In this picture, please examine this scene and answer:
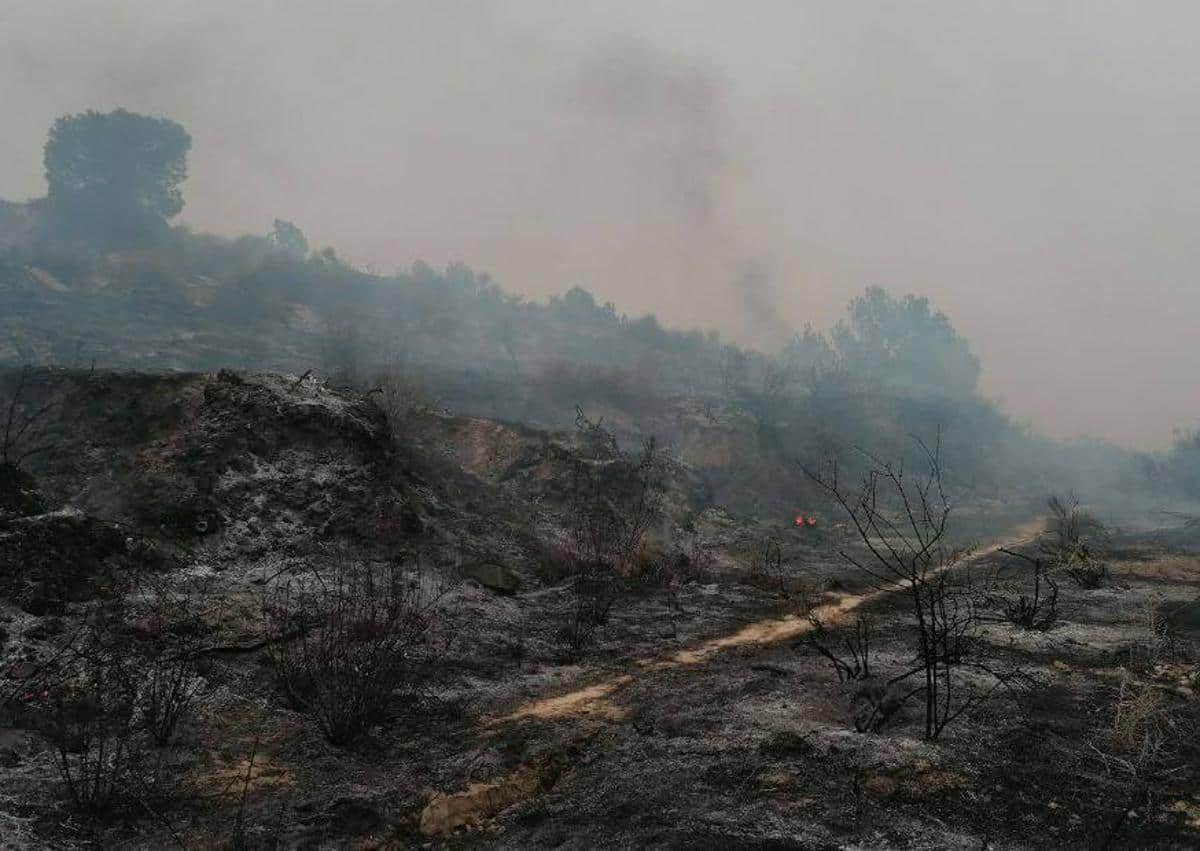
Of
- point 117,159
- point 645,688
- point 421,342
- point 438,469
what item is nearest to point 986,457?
point 421,342

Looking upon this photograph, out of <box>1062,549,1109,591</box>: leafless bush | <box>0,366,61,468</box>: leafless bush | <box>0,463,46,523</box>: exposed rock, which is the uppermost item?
<box>0,366,61,468</box>: leafless bush

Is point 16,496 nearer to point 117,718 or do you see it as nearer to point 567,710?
point 117,718

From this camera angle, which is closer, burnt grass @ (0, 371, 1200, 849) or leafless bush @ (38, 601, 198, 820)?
burnt grass @ (0, 371, 1200, 849)

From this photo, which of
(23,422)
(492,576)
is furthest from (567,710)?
(23,422)

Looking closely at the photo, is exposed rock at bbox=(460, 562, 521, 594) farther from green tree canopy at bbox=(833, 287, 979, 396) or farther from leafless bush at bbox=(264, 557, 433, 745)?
green tree canopy at bbox=(833, 287, 979, 396)

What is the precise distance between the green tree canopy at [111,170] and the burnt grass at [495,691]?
303 ft

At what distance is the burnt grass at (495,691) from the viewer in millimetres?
4301

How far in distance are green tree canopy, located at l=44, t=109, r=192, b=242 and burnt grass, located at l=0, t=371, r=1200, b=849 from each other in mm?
92418

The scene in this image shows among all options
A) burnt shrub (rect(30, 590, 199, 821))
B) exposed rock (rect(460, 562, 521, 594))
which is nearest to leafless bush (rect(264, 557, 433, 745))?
burnt shrub (rect(30, 590, 199, 821))

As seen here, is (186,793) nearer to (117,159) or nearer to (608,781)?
(608,781)

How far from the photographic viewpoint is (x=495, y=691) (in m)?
7.55

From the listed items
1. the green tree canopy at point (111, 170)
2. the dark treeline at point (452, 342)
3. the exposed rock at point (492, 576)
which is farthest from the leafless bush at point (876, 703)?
the green tree canopy at point (111, 170)

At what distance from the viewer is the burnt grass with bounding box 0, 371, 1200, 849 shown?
4.30 m

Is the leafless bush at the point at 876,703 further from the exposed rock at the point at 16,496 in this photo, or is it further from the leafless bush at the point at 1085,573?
the exposed rock at the point at 16,496
